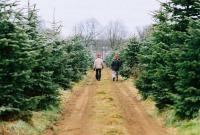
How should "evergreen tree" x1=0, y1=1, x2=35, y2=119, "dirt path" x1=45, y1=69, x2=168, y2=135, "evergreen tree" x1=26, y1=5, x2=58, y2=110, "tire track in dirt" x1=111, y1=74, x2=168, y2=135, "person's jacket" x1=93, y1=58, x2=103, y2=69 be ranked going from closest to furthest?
1. "evergreen tree" x1=0, y1=1, x2=35, y2=119
2. "dirt path" x1=45, y1=69, x2=168, y2=135
3. "tire track in dirt" x1=111, y1=74, x2=168, y2=135
4. "evergreen tree" x1=26, y1=5, x2=58, y2=110
5. "person's jacket" x1=93, y1=58, x2=103, y2=69

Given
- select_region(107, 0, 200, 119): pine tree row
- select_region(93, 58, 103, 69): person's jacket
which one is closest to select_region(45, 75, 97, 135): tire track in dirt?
select_region(107, 0, 200, 119): pine tree row

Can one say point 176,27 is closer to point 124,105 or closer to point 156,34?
point 156,34

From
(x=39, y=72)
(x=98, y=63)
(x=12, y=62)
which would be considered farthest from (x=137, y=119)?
(x=98, y=63)

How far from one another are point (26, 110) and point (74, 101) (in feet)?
28.3

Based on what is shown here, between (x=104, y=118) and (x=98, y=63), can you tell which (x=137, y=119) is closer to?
(x=104, y=118)

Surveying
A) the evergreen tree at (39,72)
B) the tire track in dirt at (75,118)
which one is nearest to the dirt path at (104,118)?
the tire track in dirt at (75,118)

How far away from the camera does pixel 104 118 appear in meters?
16.7

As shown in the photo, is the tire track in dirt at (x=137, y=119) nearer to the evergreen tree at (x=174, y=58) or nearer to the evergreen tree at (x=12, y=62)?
the evergreen tree at (x=174, y=58)

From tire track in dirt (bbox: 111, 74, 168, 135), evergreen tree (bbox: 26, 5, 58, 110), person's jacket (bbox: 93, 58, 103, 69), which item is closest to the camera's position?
tire track in dirt (bbox: 111, 74, 168, 135)

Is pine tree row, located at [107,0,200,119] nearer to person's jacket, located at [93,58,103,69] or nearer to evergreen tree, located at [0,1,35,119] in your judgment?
evergreen tree, located at [0,1,35,119]

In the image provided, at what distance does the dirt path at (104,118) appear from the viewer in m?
14.7

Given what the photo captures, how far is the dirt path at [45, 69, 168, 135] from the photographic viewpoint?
14.7 meters

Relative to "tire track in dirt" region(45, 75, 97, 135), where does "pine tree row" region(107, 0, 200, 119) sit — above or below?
above

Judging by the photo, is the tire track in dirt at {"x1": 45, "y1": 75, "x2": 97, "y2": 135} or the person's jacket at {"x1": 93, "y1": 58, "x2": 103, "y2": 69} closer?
the tire track in dirt at {"x1": 45, "y1": 75, "x2": 97, "y2": 135}
